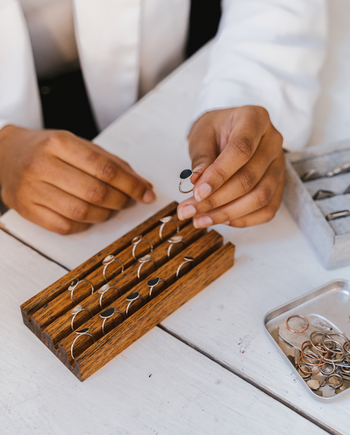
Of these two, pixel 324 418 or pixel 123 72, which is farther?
pixel 123 72

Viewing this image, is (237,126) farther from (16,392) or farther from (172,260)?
(16,392)

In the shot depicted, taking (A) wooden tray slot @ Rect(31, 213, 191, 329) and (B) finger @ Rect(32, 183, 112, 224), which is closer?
(A) wooden tray slot @ Rect(31, 213, 191, 329)

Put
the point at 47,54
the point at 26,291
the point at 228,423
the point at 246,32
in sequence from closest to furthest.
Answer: the point at 228,423 < the point at 26,291 < the point at 246,32 < the point at 47,54

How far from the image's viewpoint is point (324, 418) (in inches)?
17.0

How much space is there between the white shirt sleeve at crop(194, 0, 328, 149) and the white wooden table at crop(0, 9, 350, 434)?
0.20 m

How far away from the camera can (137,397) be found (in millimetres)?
449

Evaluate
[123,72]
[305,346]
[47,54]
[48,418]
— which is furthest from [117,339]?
[47,54]

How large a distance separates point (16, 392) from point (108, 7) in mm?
655

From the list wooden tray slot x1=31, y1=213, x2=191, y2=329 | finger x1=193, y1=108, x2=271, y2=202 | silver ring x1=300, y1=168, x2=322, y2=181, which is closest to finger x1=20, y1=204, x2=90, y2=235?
wooden tray slot x1=31, y1=213, x2=191, y2=329

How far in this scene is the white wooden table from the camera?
1.42 feet

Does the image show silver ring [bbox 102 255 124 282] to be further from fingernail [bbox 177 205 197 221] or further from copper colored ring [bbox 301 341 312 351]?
copper colored ring [bbox 301 341 312 351]

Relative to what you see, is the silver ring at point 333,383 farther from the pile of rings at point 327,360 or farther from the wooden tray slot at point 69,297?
the wooden tray slot at point 69,297

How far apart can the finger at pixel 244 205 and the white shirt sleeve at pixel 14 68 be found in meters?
0.37

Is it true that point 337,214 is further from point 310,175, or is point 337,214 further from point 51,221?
point 51,221
